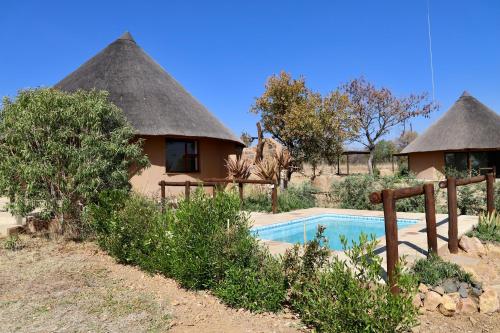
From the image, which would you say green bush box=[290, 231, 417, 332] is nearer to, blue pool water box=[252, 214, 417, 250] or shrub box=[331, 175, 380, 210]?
blue pool water box=[252, 214, 417, 250]

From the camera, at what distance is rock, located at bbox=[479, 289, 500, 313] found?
3963mm

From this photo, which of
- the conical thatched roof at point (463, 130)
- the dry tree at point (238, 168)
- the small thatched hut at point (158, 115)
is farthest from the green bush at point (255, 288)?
the conical thatched roof at point (463, 130)

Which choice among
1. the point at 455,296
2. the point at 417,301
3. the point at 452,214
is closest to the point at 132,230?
the point at 417,301

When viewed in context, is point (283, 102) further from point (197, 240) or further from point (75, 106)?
point (197, 240)

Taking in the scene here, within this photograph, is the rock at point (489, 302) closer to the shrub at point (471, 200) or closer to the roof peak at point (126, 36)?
the shrub at point (471, 200)

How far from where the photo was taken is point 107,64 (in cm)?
1534

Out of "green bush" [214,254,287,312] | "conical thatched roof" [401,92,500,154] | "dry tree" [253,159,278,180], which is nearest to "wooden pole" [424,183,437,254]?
"green bush" [214,254,287,312]

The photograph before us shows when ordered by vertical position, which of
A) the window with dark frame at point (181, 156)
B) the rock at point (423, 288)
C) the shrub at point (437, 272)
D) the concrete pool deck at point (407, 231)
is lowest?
the rock at point (423, 288)

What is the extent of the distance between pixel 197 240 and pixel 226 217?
42 cm

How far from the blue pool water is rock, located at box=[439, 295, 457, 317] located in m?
3.34

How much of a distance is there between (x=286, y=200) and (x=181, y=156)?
15.6 ft

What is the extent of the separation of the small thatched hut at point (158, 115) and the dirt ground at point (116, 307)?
25.4 ft

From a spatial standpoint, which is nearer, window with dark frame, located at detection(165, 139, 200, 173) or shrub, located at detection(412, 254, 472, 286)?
shrub, located at detection(412, 254, 472, 286)

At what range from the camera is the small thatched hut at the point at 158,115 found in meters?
13.3
